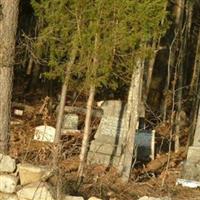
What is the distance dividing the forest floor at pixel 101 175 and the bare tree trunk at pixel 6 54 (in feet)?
2.21

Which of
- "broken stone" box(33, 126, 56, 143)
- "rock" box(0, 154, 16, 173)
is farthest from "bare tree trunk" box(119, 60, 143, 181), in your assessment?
"rock" box(0, 154, 16, 173)

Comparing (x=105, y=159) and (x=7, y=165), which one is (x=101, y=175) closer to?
(x=105, y=159)

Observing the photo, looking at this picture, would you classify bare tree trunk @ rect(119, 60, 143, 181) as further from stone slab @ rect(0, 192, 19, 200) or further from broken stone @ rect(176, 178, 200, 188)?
stone slab @ rect(0, 192, 19, 200)

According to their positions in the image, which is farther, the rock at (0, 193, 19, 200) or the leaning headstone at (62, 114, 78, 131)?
the leaning headstone at (62, 114, 78, 131)

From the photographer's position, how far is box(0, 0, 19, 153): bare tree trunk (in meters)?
12.2

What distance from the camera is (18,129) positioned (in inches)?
754

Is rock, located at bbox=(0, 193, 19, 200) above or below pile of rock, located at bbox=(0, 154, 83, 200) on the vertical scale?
below

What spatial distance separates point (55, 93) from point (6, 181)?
20.7 meters

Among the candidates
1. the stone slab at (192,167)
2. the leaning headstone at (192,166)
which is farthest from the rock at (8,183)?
the stone slab at (192,167)

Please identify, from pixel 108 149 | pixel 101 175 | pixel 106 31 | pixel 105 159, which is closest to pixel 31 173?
pixel 101 175

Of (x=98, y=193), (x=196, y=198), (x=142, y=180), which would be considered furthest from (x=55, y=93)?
(x=98, y=193)

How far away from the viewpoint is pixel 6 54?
39.9 feet

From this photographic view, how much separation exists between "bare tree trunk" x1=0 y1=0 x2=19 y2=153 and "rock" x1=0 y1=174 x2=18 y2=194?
13.4 feet

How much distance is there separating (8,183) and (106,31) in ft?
16.3
